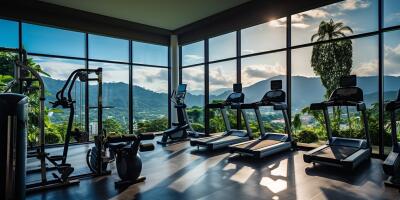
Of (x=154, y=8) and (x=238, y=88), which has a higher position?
(x=154, y=8)

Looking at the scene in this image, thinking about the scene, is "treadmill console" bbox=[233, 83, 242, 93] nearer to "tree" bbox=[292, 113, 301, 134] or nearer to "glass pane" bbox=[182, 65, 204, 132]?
"tree" bbox=[292, 113, 301, 134]

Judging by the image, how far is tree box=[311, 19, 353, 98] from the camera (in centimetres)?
534

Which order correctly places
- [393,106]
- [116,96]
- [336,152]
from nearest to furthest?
[393,106] < [336,152] < [116,96]

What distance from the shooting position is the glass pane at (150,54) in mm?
8047

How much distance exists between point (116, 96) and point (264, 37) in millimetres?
4608

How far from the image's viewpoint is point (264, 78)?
6.70 meters

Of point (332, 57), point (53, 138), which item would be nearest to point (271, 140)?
point (332, 57)

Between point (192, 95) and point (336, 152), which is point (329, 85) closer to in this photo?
point (336, 152)

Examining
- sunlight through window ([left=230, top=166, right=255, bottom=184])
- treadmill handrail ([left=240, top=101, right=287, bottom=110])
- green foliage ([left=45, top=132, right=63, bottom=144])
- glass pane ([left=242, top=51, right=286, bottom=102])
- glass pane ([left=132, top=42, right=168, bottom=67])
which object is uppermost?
glass pane ([left=132, top=42, right=168, bottom=67])

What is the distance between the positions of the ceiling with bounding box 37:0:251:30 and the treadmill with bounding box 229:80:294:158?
7.63 ft

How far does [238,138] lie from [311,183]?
2847 mm

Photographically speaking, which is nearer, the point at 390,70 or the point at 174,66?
the point at 390,70

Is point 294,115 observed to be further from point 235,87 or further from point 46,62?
point 46,62

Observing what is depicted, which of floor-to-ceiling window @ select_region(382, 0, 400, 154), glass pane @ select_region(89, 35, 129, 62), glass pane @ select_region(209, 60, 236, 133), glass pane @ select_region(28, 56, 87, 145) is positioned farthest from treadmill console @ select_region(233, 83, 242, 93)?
glass pane @ select_region(28, 56, 87, 145)
